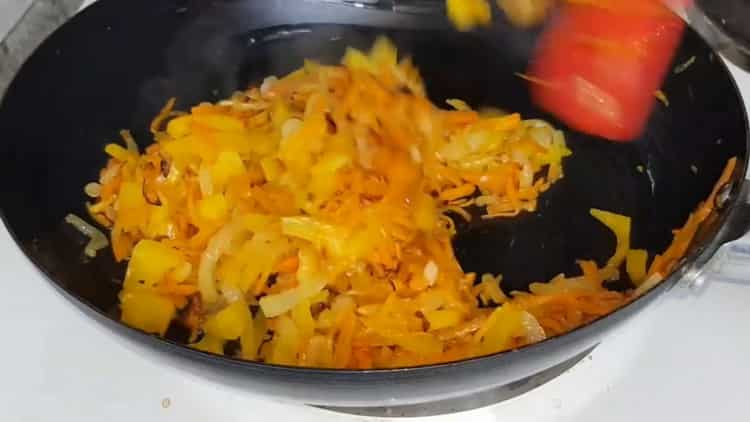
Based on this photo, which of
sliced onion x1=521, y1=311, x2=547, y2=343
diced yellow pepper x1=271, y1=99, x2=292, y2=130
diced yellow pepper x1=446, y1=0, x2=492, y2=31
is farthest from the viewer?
diced yellow pepper x1=446, y1=0, x2=492, y2=31

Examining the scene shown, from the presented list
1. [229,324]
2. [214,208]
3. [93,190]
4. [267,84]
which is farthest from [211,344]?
[267,84]

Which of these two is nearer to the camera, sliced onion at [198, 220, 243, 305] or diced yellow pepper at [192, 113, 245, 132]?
sliced onion at [198, 220, 243, 305]

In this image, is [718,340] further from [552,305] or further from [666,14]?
[666,14]

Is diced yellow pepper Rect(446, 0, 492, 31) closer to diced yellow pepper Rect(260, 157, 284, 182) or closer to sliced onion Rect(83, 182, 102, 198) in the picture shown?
diced yellow pepper Rect(260, 157, 284, 182)

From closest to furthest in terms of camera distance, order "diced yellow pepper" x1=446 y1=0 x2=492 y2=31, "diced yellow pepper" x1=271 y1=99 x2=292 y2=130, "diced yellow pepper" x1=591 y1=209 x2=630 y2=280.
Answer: "diced yellow pepper" x1=591 y1=209 x2=630 y2=280 → "diced yellow pepper" x1=271 y1=99 x2=292 y2=130 → "diced yellow pepper" x1=446 y1=0 x2=492 y2=31

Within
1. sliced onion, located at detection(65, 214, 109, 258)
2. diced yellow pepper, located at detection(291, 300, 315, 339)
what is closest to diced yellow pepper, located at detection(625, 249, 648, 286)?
diced yellow pepper, located at detection(291, 300, 315, 339)

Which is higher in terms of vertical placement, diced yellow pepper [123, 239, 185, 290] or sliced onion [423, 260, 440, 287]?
sliced onion [423, 260, 440, 287]

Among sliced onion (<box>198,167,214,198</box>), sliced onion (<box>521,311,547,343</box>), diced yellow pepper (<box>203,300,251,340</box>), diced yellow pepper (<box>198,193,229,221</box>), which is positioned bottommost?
diced yellow pepper (<box>203,300,251,340</box>)
